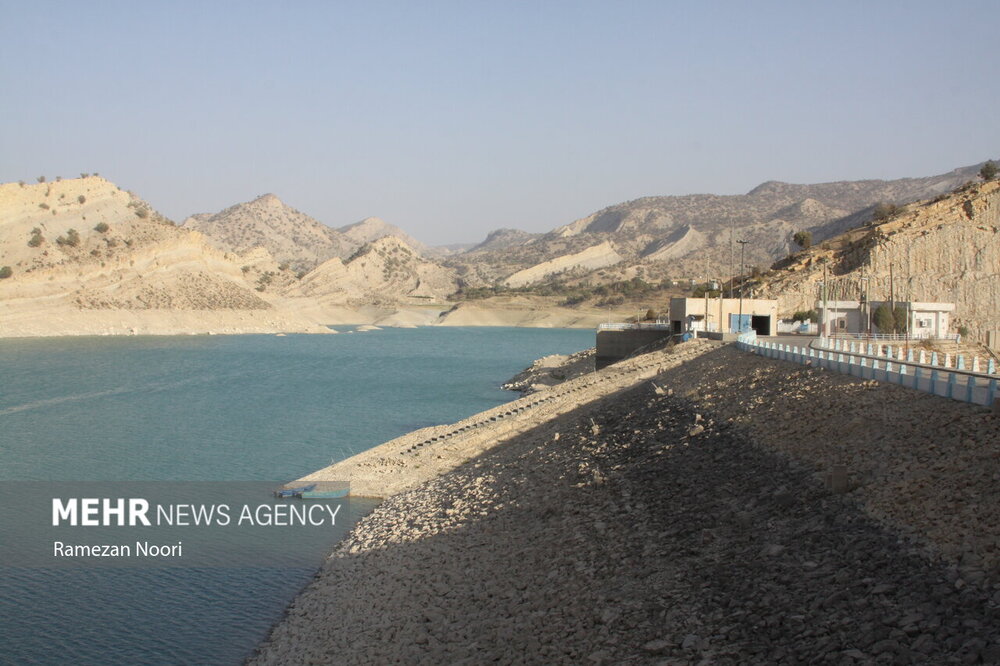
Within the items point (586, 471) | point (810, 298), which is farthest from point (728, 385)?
point (810, 298)

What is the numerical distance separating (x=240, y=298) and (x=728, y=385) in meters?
86.3

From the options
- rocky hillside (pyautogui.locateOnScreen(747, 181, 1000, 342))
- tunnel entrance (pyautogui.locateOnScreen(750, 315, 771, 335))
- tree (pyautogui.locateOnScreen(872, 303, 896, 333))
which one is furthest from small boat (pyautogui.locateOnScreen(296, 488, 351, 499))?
rocky hillside (pyautogui.locateOnScreen(747, 181, 1000, 342))

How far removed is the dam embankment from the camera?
718 cm

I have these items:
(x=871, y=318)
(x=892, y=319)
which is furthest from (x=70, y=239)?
(x=892, y=319)

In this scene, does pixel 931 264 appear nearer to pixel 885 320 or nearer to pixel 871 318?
pixel 871 318

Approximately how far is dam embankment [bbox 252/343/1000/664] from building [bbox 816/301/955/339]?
19.9m

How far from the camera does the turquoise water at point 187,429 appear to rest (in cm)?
1200

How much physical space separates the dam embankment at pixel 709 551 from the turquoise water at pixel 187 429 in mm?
1571

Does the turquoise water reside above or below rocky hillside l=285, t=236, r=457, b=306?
below

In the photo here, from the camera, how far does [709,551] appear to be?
9617 millimetres

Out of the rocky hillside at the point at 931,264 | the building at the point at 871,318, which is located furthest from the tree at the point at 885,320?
the rocky hillside at the point at 931,264

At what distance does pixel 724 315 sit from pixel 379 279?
454 ft

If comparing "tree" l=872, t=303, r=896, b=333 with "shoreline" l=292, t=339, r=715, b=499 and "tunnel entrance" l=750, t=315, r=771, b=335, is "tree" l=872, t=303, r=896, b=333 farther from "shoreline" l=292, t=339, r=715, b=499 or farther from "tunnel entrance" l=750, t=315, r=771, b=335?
"shoreline" l=292, t=339, r=715, b=499

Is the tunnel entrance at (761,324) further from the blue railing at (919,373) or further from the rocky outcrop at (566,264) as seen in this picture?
the rocky outcrop at (566,264)
